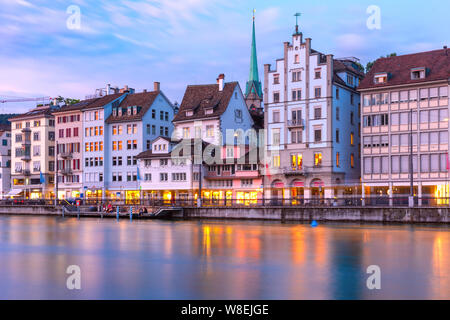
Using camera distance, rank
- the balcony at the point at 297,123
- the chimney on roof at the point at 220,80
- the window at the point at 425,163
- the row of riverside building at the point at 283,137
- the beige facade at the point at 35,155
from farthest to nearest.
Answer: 1. the beige facade at the point at 35,155
2. the chimney on roof at the point at 220,80
3. the balcony at the point at 297,123
4. the row of riverside building at the point at 283,137
5. the window at the point at 425,163

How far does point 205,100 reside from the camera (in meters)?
93.6

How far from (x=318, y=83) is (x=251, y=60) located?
68.2 meters

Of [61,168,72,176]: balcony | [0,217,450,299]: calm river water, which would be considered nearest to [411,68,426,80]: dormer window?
[0,217,450,299]: calm river water

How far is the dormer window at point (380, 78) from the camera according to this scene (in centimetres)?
7506

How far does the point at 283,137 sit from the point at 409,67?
1785cm

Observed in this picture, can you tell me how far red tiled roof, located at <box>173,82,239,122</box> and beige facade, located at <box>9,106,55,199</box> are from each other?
29.2 m

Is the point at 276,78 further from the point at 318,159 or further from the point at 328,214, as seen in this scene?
the point at 328,214

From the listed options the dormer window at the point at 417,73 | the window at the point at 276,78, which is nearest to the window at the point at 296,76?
the window at the point at 276,78

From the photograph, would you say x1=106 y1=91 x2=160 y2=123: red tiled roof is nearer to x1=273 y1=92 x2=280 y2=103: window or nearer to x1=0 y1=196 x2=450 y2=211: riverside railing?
x1=0 y1=196 x2=450 y2=211: riverside railing

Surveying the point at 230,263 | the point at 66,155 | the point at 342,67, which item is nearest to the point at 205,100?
the point at 342,67

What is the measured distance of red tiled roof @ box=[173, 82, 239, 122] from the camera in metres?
91.3

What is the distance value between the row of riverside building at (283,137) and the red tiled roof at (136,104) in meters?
0.22

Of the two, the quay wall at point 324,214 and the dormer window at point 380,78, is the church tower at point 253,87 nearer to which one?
the dormer window at point 380,78
